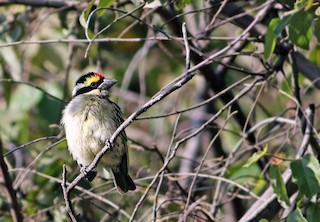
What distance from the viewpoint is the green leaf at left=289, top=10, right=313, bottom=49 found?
3041mm

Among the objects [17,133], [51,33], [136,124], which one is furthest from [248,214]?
[136,124]

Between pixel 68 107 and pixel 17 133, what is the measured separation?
1.32 meters

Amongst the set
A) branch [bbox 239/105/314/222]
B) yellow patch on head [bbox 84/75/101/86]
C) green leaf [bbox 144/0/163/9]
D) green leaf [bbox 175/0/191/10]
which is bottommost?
branch [bbox 239/105/314/222]

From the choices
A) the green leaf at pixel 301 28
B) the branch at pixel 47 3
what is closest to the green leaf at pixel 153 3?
the green leaf at pixel 301 28

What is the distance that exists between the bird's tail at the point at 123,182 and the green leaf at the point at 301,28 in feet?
3.89

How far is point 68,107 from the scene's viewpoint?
423 cm

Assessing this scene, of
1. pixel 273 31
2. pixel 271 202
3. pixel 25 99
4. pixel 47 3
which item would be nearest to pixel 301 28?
pixel 273 31

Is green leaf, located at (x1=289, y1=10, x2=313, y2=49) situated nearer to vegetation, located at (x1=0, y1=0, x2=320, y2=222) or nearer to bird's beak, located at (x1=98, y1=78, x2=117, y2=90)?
vegetation, located at (x1=0, y1=0, x2=320, y2=222)

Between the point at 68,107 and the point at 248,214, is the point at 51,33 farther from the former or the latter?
the point at 248,214

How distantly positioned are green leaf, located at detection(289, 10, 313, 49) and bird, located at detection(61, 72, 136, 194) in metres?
1.10

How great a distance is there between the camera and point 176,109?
16.0 feet

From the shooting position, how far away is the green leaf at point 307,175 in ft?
10.7

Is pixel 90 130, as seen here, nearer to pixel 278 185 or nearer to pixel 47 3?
pixel 47 3

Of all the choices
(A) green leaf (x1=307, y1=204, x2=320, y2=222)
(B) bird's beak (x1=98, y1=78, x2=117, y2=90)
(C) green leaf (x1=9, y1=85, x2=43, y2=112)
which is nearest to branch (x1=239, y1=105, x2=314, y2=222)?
(A) green leaf (x1=307, y1=204, x2=320, y2=222)
